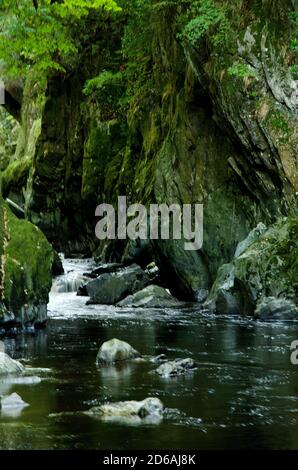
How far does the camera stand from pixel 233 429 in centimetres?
692

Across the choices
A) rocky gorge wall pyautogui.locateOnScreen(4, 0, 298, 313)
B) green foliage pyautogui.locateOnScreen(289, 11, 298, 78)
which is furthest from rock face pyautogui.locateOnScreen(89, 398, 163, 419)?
green foliage pyautogui.locateOnScreen(289, 11, 298, 78)

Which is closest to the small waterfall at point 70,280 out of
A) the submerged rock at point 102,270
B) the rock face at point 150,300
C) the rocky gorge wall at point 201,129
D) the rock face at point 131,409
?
the submerged rock at point 102,270

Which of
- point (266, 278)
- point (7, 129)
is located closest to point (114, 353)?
point (266, 278)

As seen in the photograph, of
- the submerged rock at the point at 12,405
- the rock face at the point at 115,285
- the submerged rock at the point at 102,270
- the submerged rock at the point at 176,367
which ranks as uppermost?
the submerged rock at the point at 102,270

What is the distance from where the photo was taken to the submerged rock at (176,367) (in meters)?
9.58

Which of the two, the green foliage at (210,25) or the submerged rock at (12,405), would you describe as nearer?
the submerged rock at (12,405)

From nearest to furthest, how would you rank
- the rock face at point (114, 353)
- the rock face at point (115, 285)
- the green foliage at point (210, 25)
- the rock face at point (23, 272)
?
the rock face at point (114, 353), the rock face at point (23, 272), the green foliage at point (210, 25), the rock face at point (115, 285)

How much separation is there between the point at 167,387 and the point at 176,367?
3.37 ft

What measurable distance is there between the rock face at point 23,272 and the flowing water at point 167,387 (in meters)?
0.49

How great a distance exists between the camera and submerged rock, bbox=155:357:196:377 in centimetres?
958

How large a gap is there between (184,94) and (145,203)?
3.29 m

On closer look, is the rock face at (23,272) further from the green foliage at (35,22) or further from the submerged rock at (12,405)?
the submerged rock at (12,405)

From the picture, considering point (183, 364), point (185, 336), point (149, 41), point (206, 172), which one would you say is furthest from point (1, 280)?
point (149, 41)
